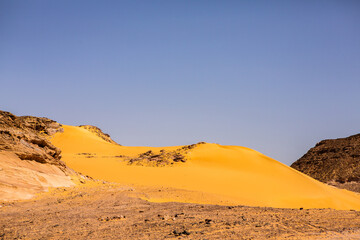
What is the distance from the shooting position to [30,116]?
3744 centimetres

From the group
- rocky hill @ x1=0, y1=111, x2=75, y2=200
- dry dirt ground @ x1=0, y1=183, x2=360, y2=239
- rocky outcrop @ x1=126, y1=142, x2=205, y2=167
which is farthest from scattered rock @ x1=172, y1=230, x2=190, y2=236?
rocky outcrop @ x1=126, y1=142, x2=205, y2=167

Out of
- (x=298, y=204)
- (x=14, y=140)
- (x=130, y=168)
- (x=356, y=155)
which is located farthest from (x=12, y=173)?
(x=356, y=155)

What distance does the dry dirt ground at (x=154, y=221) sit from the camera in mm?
6969

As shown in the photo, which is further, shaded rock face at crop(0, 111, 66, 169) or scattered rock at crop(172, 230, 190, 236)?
shaded rock face at crop(0, 111, 66, 169)

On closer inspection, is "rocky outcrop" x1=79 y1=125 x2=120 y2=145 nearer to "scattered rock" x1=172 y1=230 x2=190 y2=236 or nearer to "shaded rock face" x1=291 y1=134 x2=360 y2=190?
"shaded rock face" x1=291 y1=134 x2=360 y2=190

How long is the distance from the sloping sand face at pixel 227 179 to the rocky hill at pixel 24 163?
3.97 meters

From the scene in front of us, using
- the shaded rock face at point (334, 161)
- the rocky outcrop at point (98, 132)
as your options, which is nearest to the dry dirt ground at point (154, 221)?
the shaded rock face at point (334, 161)

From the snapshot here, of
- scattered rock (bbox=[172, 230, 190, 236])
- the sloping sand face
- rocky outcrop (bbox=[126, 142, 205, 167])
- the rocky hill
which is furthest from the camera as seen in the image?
rocky outcrop (bbox=[126, 142, 205, 167])

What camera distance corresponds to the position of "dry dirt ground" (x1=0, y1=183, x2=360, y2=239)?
697cm

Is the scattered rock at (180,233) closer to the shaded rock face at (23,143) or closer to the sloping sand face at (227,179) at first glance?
the sloping sand face at (227,179)

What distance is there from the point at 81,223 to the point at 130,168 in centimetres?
1291

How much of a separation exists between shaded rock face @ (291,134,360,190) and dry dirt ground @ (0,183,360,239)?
26355 mm

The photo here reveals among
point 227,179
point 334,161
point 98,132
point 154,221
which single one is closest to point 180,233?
point 154,221

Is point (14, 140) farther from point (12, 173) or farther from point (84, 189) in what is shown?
point (84, 189)
